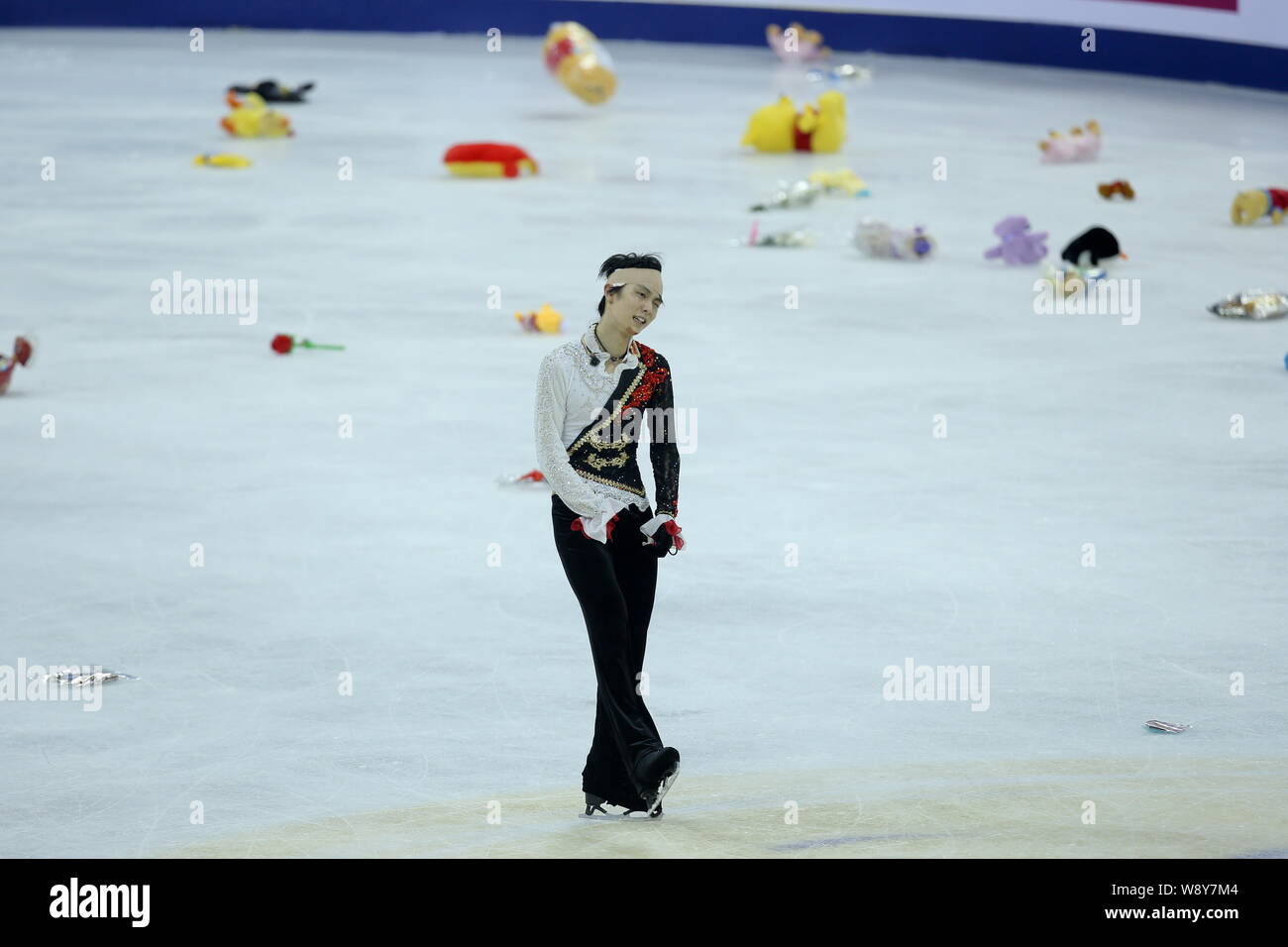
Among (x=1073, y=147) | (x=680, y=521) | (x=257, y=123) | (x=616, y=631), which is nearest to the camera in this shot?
(x=616, y=631)

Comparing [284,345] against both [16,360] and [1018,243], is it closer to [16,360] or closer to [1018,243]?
[16,360]

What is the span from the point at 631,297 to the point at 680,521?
271cm

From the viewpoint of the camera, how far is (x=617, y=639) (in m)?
4.66

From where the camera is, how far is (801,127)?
56.7 ft

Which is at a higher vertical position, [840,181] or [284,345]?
[840,181]

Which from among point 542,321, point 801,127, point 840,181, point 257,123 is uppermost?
point 257,123

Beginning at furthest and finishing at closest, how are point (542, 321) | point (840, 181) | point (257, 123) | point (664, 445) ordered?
point (257, 123), point (840, 181), point (542, 321), point (664, 445)

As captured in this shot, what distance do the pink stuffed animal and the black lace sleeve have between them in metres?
12.4

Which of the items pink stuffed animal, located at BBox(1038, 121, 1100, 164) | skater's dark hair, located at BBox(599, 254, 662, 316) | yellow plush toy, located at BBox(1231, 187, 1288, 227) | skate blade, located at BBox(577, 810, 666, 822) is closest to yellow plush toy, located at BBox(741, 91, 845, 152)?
pink stuffed animal, located at BBox(1038, 121, 1100, 164)

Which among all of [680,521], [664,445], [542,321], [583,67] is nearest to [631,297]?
[664,445]

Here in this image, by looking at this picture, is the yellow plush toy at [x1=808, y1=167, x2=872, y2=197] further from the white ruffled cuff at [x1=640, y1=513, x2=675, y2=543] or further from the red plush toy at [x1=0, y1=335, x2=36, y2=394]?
the white ruffled cuff at [x1=640, y1=513, x2=675, y2=543]

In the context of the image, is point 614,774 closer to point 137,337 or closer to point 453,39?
point 137,337

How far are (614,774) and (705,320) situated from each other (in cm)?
645

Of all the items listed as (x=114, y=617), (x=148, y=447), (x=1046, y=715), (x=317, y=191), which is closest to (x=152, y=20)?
(x=317, y=191)
